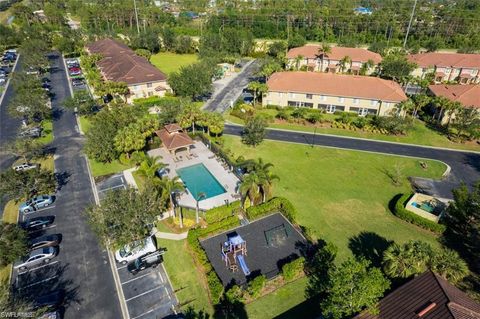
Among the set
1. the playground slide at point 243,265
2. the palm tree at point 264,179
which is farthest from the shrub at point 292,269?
the palm tree at point 264,179

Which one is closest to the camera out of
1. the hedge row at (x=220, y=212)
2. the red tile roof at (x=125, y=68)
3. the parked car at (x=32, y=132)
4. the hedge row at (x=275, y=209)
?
the hedge row at (x=220, y=212)

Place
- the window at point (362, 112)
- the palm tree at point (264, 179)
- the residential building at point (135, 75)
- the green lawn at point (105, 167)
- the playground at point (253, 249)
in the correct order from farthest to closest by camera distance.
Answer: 1. the residential building at point (135, 75)
2. the window at point (362, 112)
3. the green lawn at point (105, 167)
4. the palm tree at point (264, 179)
5. the playground at point (253, 249)

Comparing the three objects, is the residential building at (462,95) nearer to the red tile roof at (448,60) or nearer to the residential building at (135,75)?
the red tile roof at (448,60)

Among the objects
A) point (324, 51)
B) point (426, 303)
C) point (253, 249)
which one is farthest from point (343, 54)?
point (426, 303)

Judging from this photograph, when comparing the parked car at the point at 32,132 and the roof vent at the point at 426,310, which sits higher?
the roof vent at the point at 426,310

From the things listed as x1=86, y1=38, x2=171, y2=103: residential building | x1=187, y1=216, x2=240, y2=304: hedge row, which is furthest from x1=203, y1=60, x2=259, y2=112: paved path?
x1=187, y1=216, x2=240, y2=304: hedge row

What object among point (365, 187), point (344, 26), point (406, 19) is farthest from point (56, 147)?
point (406, 19)

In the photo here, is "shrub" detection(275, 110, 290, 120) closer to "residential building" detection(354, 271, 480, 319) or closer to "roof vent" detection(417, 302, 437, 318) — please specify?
"residential building" detection(354, 271, 480, 319)
